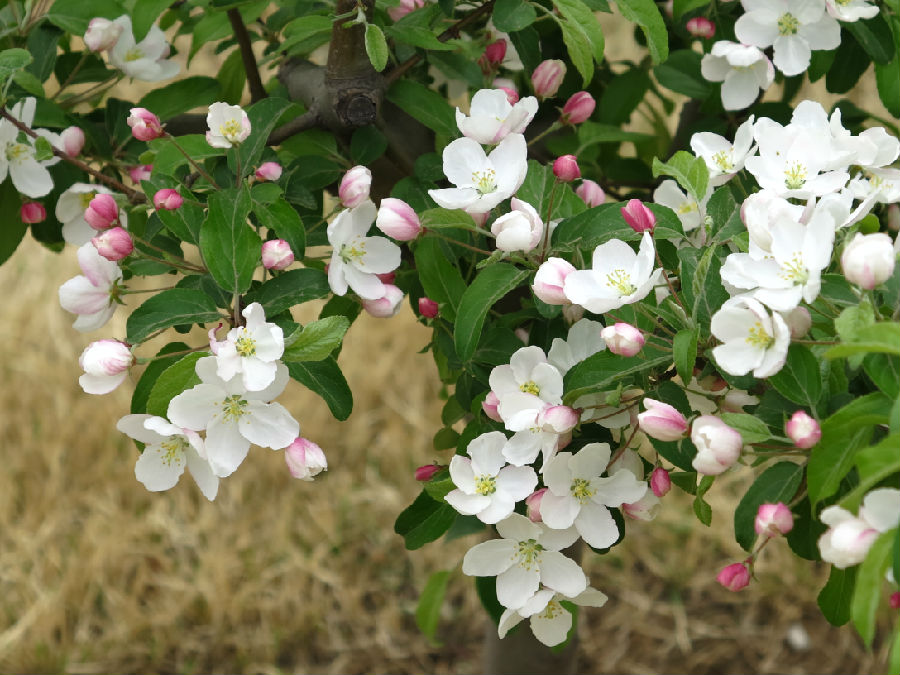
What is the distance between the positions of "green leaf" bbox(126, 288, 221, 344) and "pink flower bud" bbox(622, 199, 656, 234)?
34cm

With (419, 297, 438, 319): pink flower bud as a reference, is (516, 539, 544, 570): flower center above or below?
below

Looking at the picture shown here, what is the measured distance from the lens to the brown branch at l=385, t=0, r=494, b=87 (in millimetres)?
1045

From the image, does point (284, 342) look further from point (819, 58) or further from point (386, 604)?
point (386, 604)

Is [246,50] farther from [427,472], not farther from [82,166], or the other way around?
[427,472]

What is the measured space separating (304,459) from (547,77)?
450 millimetres

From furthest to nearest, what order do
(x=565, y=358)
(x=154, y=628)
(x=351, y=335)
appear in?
(x=351, y=335) → (x=154, y=628) → (x=565, y=358)

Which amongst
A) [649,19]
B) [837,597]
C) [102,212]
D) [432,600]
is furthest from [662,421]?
[432,600]

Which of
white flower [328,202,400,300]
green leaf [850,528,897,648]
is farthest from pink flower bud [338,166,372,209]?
green leaf [850,528,897,648]

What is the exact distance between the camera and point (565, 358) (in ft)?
2.90

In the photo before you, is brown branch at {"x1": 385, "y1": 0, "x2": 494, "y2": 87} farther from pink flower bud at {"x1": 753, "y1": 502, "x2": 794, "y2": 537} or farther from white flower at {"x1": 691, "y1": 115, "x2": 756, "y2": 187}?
pink flower bud at {"x1": 753, "y1": 502, "x2": 794, "y2": 537}

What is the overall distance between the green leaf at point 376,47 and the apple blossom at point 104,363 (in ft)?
1.05

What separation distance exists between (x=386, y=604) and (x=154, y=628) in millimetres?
490

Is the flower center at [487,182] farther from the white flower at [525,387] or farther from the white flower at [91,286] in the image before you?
the white flower at [91,286]

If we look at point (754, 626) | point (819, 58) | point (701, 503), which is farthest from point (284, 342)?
point (754, 626)
